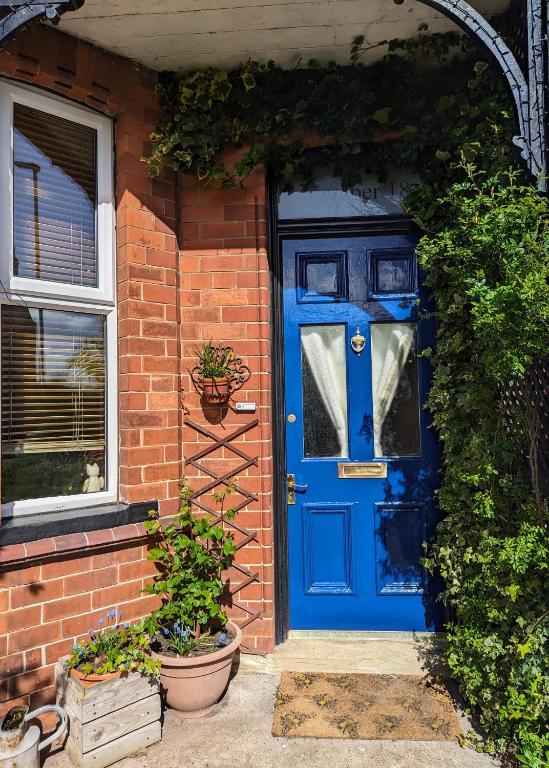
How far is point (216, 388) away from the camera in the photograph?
3.03 m

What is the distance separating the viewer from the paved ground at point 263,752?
7.35 ft

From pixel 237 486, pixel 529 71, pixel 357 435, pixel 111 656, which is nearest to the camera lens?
pixel 529 71

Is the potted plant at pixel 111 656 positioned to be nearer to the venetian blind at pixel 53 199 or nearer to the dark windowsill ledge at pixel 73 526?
the dark windowsill ledge at pixel 73 526

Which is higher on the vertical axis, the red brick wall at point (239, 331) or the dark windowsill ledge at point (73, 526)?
the red brick wall at point (239, 331)

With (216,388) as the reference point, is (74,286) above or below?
Answer: above

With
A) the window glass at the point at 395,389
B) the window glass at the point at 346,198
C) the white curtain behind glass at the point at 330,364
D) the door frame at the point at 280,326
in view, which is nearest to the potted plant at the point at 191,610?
the door frame at the point at 280,326

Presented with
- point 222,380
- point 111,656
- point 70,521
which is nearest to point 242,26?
point 222,380

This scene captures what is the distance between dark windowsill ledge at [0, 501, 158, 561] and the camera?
245cm

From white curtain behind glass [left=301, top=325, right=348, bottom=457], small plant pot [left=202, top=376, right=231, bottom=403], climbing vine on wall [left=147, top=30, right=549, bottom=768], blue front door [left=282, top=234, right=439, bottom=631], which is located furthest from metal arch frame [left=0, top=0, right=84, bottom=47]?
white curtain behind glass [left=301, top=325, right=348, bottom=457]

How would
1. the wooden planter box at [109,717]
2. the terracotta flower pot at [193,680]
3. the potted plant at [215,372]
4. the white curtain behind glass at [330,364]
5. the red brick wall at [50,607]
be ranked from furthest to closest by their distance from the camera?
the white curtain behind glass at [330,364]
the potted plant at [215,372]
the terracotta flower pot at [193,680]
the red brick wall at [50,607]
the wooden planter box at [109,717]

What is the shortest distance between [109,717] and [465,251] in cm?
262

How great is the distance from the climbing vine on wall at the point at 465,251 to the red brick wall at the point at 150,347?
242mm

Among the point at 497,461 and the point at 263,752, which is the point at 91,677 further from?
the point at 497,461

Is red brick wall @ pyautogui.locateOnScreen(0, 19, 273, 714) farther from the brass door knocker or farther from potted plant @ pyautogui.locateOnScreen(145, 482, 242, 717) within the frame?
the brass door knocker
